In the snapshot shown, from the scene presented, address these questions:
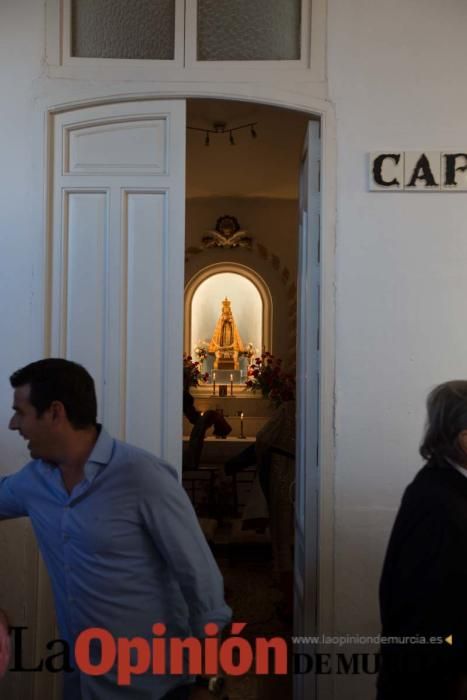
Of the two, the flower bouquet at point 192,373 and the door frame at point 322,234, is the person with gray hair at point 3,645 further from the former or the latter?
the flower bouquet at point 192,373

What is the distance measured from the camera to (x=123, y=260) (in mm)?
3475

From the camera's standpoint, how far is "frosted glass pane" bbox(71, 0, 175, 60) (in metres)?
3.52

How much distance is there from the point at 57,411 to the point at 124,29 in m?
2.18

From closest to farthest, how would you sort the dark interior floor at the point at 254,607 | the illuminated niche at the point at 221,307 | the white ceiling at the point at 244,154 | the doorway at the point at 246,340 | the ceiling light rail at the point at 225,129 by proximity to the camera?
the dark interior floor at the point at 254,607 → the doorway at the point at 246,340 → the white ceiling at the point at 244,154 → the ceiling light rail at the point at 225,129 → the illuminated niche at the point at 221,307

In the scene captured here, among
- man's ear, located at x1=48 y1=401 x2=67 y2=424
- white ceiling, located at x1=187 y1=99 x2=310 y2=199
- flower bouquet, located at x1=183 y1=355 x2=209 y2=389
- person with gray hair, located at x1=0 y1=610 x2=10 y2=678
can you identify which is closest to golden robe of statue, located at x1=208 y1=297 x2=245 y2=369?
flower bouquet, located at x1=183 y1=355 x2=209 y2=389

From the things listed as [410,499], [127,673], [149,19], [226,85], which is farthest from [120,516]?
[149,19]

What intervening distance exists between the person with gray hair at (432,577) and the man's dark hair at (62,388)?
38.3 inches

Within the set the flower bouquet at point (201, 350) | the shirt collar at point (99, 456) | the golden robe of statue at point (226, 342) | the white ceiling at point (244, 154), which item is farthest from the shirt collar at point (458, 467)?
the flower bouquet at point (201, 350)

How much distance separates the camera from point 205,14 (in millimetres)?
3533

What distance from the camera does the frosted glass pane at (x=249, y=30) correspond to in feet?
11.5

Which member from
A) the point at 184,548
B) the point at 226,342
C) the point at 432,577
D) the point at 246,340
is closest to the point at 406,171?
the point at 432,577

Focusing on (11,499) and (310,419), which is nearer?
(11,499)

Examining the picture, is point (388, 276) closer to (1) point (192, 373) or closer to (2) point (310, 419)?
(2) point (310, 419)

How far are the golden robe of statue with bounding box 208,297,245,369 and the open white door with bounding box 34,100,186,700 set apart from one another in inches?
256
